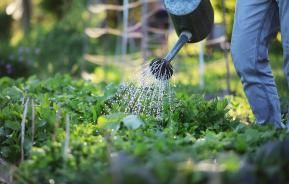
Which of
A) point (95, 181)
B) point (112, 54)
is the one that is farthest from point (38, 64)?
point (95, 181)

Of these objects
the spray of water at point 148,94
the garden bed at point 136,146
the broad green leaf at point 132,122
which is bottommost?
the garden bed at point 136,146

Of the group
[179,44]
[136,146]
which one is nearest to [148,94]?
[179,44]

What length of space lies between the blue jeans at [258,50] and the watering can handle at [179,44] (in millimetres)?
299

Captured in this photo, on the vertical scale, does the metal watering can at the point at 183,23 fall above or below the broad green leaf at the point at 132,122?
above

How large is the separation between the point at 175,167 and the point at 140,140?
2.23 ft

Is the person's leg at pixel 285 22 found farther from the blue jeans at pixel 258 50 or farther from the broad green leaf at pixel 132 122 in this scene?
the broad green leaf at pixel 132 122

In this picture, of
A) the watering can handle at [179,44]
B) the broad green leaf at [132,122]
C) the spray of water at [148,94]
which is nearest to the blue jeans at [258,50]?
the watering can handle at [179,44]

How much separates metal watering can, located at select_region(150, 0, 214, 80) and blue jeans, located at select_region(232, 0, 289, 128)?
229 millimetres

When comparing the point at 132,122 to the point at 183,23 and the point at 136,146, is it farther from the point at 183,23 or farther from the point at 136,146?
the point at 183,23

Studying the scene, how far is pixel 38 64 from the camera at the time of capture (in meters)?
8.70

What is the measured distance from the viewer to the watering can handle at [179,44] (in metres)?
3.55

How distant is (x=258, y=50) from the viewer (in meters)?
3.46

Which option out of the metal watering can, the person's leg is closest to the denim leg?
the person's leg

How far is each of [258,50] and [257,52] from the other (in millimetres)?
13
